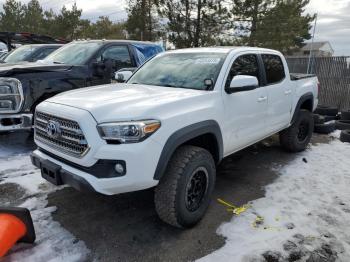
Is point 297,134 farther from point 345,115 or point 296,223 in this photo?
point 345,115

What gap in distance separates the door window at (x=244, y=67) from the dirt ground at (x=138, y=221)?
4.93ft

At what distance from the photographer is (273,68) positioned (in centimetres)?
517

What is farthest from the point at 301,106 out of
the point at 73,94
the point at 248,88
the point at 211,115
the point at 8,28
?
the point at 8,28

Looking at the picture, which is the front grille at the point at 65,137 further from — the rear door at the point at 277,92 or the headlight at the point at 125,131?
the rear door at the point at 277,92

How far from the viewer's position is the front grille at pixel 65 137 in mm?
2992

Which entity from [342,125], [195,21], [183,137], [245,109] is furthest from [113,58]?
[195,21]

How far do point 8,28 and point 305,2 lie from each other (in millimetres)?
27121

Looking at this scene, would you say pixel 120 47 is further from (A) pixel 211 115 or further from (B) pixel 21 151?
(A) pixel 211 115

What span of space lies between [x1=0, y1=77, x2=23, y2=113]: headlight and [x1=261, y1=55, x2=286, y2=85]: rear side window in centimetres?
382

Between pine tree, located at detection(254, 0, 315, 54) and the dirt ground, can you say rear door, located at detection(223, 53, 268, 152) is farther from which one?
pine tree, located at detection(254, 0, 315, 54)

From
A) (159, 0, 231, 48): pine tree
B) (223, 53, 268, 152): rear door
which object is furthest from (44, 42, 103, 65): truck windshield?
(159, 0, 231, 48): pine tree

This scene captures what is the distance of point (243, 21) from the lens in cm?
1719

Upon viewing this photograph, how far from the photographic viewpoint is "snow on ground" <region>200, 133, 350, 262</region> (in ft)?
10.2

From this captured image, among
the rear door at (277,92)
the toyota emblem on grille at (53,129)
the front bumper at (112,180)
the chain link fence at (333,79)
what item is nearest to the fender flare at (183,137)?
the front bumper at (112,180)
